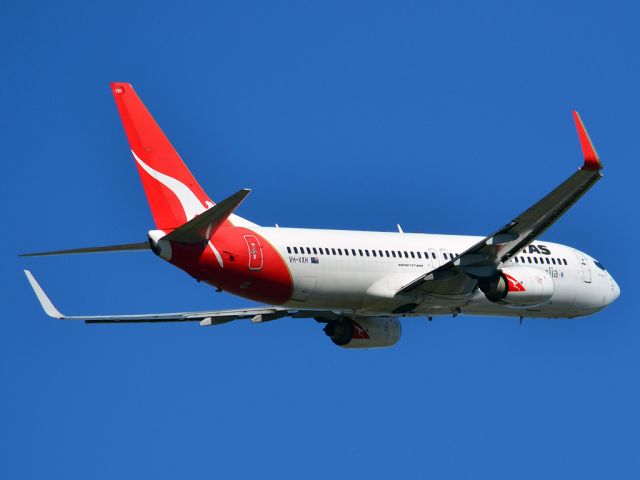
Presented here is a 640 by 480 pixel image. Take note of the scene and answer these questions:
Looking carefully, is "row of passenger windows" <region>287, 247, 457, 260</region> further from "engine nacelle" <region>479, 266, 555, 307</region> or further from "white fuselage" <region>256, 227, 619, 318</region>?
"engine nacelle" <region>479, 266, 555, 307</region>

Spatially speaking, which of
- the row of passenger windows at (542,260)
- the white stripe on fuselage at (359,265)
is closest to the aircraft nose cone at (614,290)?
the row of passenger windows at (542,260)

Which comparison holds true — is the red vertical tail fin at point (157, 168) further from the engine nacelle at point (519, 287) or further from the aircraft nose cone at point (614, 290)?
the aircraft nose cone at point (614, 290)

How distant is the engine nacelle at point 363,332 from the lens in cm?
4672

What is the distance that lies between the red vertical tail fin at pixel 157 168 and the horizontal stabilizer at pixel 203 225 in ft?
4.06

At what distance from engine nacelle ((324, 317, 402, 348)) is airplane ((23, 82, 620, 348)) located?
4cm

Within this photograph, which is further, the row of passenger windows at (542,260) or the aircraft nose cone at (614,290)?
the aircraft nose cone at (614,290)

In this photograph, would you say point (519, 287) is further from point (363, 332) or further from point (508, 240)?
point (363, 332)

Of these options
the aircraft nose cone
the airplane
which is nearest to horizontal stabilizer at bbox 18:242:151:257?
the airplane

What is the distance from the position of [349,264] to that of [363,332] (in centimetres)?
473

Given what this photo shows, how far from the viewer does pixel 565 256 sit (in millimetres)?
48781

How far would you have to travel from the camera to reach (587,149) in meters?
36.6

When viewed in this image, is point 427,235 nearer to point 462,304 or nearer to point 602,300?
point 462,304

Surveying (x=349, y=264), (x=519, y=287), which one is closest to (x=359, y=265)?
(x=349, y=264)

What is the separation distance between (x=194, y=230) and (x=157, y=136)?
3.85m
